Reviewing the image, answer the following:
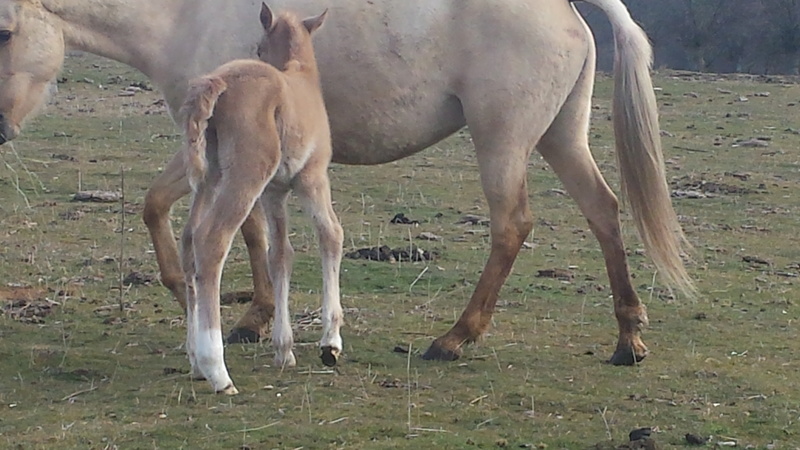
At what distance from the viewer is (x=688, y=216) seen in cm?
1120

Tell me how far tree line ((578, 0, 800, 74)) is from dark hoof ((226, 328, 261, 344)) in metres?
30.7

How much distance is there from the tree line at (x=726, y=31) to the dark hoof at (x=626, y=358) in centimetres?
3073

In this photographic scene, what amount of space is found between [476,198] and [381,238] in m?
2.49

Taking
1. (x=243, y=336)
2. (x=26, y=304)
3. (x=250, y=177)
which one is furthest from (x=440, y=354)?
(x=26, y=304)

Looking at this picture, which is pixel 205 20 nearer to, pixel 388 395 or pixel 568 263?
pixel 388 395

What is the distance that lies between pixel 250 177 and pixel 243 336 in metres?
1.70

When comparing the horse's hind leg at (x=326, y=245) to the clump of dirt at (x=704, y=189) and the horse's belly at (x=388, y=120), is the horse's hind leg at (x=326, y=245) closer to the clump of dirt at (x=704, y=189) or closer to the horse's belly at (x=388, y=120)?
the horse's belly at (x=388, y=120)

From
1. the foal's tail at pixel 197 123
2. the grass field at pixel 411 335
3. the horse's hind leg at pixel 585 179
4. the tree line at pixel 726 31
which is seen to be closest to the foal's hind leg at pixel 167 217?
the grass field at pixel 411 335

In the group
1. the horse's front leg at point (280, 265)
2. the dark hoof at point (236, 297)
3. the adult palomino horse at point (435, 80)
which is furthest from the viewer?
the dark hoof at point (236, 297)

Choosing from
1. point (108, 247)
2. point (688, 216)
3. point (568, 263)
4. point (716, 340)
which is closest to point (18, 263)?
point (108, 247)

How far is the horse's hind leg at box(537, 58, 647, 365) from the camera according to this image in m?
6.50

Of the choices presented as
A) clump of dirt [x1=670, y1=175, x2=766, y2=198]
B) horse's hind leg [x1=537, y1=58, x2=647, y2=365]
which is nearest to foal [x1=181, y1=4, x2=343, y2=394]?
horse's hind leg [x1=537, y1=58, x2=647, y2=365]

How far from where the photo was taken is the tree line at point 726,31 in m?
36.0

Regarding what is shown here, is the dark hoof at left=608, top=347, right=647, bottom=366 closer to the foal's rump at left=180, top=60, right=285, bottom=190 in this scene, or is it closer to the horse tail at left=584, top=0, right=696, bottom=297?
the horse tail at left=584, top=0, right=696, bottom=297
